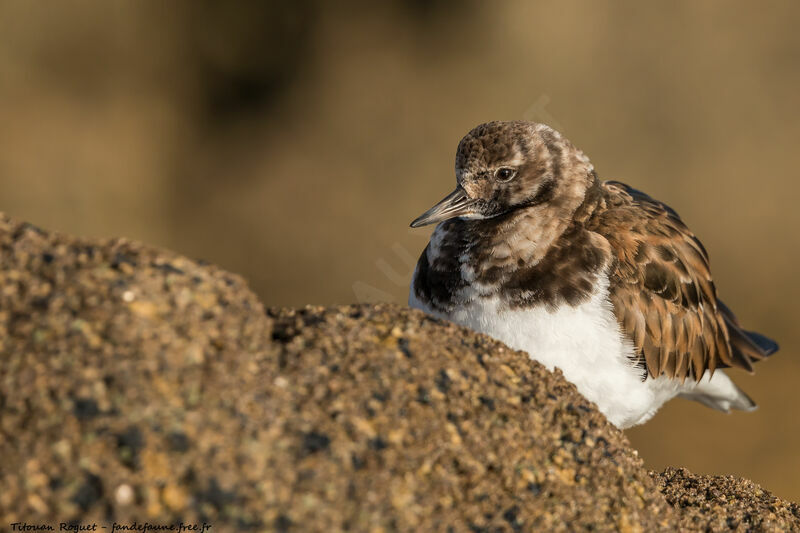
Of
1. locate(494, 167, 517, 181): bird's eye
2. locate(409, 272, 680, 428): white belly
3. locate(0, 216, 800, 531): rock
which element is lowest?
locate(0, 216, 800, 531): rock

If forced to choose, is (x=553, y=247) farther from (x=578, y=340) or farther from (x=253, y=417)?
(x=253, y=417)

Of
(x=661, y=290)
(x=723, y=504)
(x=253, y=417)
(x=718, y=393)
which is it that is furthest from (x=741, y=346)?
(x=253, y=417)

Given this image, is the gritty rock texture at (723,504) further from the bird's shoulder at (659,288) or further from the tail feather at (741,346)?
the tail feather at (741,346)

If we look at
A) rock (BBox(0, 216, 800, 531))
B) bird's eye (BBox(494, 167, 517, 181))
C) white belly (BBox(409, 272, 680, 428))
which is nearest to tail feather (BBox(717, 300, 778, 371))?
white belly (BBox(409, 272, 680, 428))

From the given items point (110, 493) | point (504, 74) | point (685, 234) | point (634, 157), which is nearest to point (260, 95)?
point (504, 74)

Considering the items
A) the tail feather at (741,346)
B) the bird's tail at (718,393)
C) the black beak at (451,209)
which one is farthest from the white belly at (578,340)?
the tail feather at (741,346)

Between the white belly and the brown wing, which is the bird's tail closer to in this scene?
the brown wing
